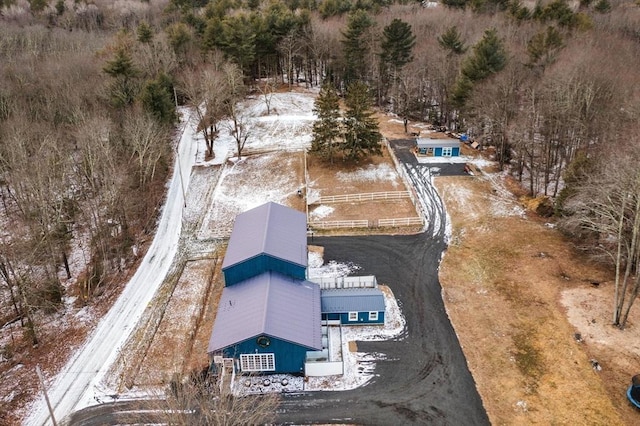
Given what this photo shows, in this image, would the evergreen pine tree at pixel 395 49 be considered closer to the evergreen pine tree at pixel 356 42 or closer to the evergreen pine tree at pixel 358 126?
the evergreen pine tree at pixel 356 42

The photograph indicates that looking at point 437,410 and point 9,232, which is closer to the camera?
point 437,410

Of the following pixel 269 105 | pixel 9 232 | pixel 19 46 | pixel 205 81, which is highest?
pixel 19 46

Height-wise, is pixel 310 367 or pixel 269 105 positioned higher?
pixel 269 105

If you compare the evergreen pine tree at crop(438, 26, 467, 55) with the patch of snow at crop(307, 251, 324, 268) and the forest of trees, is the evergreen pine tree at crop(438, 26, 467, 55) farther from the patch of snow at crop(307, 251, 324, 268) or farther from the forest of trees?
the patch of snow at crop(307, 251, 324, 268)

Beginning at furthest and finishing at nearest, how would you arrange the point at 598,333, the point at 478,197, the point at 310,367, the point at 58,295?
the point at 478,197 < the point at 58,295 < the point at 598,333 < the point at 310,367

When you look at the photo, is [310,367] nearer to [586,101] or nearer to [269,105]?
[586,101]

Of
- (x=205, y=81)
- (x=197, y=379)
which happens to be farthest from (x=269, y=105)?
(x=197, y=379)

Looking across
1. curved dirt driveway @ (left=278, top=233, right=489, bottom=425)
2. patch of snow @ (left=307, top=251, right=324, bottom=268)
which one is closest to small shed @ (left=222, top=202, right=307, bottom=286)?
patch of snow @ (left=307, top=251, right=324, bottom=268)

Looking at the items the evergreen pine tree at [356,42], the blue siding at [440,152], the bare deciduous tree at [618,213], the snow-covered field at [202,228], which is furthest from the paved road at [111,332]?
the evergreen pine tree at [356,42]
